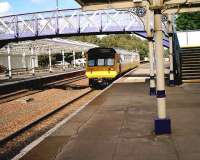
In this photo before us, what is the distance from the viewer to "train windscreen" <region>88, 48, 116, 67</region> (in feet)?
98.8

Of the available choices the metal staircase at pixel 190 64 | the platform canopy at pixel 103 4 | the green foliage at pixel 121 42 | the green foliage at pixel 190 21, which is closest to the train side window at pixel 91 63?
the metal staircase at pixel 190 64

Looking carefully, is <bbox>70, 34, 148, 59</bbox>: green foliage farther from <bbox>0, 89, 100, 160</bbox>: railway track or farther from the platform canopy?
<bbox>0, 89, 100, 160</bbox>: railway track

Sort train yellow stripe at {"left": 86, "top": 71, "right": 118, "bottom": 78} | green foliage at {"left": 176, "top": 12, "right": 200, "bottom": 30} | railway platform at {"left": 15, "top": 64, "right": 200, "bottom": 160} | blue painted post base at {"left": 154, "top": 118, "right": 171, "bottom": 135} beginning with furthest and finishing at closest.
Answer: green foliage at {"left": 176, "top": 12, "right": 200, "bottom": 30}, train yellow stripe at {"left": 86, "top": 71, "right": 118, "bottom": 78}, blue painted post base at {"left": 154, "top": 118, "right": 171, "bottom": 135}, railway platform at {"left": 15, "top": 64, "right": 200, "bottom": 160}

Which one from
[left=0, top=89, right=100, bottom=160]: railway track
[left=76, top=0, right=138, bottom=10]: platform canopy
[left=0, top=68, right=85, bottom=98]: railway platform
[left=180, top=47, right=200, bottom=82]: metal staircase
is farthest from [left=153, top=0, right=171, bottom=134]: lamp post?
[left=180, top=47, right=200, bottom=82]: metal staircase

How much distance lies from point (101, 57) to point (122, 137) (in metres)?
19.5

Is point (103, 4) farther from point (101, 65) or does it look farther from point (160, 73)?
point (101, 65)

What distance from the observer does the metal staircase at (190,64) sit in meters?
27.8

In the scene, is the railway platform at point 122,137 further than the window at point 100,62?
No

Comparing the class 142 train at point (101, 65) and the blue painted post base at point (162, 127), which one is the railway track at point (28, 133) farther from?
the class 142 train at point (101, 65)

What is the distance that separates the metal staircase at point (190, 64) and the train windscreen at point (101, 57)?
4823mm

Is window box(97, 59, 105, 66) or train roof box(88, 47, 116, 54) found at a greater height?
train roof box(88, 47, 116, 54)

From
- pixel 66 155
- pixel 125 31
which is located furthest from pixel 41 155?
pixel 125 31

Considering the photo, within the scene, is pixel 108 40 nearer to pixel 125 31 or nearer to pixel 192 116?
pixel 125 31

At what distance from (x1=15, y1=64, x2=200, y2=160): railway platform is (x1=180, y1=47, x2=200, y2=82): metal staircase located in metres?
11.2
